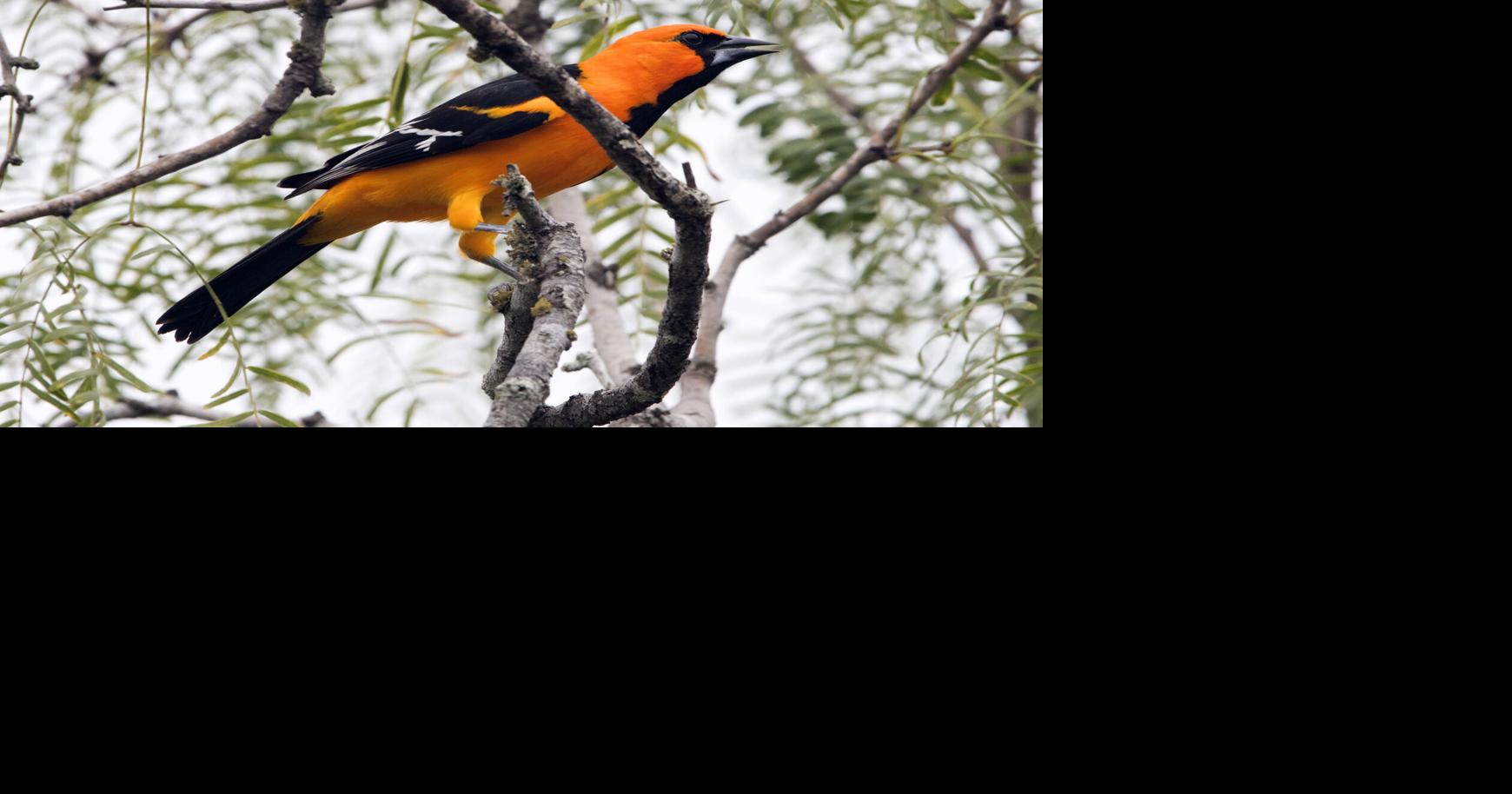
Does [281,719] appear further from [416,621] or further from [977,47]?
[977,47]

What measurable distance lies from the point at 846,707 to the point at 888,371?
1.80m

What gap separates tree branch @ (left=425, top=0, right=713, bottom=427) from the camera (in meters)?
1.63

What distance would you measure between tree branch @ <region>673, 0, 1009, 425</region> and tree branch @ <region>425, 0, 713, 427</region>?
2.99ft

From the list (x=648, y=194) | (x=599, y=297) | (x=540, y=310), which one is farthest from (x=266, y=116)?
(x=599, y=297)

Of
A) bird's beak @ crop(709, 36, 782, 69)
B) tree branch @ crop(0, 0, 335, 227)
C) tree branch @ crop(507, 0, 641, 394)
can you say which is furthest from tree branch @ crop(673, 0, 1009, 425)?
tree branch @ crop(0, 0, 335, 227)

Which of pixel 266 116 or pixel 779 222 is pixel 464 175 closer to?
pixel 266 116

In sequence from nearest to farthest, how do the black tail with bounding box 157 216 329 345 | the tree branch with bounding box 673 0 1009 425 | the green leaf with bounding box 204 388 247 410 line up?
the green leaf with bounding box 204 388 247 410
the black tail with bounding box 157 216 329 345
the tree branch with bounding box 673 0 1009 425

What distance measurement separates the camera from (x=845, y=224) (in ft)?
11.9

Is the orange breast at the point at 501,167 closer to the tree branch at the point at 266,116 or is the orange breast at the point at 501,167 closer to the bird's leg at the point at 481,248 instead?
the bird's leg at the point at 481,248

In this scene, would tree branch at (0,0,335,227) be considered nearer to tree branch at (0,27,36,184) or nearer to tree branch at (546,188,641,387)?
tree branch at (0,27,36,184)

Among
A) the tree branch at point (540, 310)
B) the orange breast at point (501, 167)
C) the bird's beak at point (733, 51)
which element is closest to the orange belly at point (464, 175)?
the orange breast at point (501, 167)

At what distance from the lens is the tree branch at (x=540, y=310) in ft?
5.83

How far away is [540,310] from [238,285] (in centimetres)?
99

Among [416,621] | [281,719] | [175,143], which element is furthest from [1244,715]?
[175,143]
